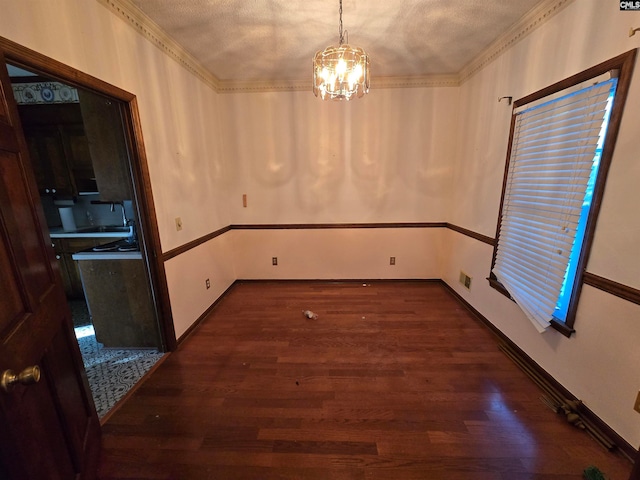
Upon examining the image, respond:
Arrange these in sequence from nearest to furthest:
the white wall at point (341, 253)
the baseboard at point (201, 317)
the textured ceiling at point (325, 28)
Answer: the textured ceiling at point (325, 28), the baseboard at point (201, 317), the white wall at point (341, 253)

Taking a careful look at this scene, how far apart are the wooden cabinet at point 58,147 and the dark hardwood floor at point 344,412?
2.42 m

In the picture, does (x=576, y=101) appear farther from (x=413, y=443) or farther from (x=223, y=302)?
(x=223, y=302)

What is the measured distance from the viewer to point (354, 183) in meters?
3.38

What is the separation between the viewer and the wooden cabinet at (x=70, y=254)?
303 centimetres

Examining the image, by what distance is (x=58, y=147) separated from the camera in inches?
119

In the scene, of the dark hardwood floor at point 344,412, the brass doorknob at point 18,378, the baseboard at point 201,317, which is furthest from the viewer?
the baseboard at point 201,317

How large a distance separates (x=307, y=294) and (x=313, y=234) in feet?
2.64

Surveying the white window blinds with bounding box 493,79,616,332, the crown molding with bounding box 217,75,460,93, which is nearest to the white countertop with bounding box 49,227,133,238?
the crown molding with bounding box 217,75,460,93

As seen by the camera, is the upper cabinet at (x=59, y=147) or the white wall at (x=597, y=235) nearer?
the white wall at (x=597, y=235)

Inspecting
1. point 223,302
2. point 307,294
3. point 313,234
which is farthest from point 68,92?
point 307,294

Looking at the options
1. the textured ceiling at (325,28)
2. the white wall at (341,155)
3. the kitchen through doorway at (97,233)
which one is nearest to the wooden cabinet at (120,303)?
the kitchen through doorway at (97,233)

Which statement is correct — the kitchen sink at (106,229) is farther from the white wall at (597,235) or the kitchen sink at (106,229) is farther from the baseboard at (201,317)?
the white wall at (597,235)

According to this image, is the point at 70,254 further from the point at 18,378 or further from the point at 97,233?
the point at 18,378

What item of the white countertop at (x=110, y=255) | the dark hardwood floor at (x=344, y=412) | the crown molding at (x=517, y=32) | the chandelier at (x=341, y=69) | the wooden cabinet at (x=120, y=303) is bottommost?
the dark hardwood floor at (x=344, y=412)
